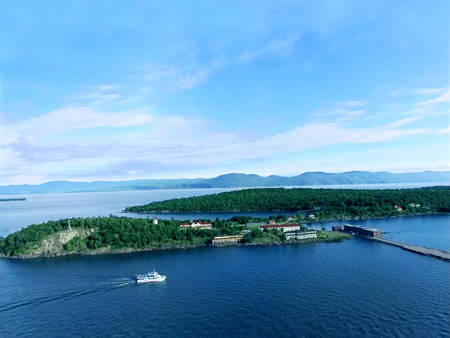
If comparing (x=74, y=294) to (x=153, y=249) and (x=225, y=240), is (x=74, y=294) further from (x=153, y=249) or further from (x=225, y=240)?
(x=225, y=240)

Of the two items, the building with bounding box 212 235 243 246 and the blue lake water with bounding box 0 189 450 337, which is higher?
the building with bounding box 212 235 243 246

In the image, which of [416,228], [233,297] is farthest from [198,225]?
[416,228]

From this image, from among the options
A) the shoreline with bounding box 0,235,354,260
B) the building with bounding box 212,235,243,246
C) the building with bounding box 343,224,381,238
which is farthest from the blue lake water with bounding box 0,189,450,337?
the building with bounding box 343,224,381,238

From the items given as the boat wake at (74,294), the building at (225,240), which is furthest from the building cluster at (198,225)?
the boat wake at (74,294)

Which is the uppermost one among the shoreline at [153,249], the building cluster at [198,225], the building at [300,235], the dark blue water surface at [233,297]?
the building cluster at [198,225]

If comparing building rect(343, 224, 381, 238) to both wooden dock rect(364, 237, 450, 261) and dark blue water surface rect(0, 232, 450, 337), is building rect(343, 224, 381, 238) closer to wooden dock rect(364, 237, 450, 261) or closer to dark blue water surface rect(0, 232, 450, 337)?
wooden dock rect(364, 237, 450, 261)

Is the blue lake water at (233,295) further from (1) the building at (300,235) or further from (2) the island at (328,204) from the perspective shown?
(2) the island at (328,204)
